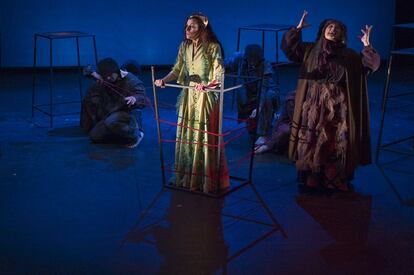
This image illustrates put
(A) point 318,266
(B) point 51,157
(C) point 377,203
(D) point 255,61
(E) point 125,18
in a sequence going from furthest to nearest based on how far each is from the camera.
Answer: (E) point 125,18 < (D) point 255,61 < (B) point 51,157 < (C) point 377,203 < (A) point 318,266

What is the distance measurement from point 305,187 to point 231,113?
2.72m

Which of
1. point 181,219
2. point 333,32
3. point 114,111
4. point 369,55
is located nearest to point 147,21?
point 114,111

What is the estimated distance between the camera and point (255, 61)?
20.9ft

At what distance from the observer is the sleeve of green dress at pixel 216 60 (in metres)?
Result: 4.58

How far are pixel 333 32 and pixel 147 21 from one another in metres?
6.27

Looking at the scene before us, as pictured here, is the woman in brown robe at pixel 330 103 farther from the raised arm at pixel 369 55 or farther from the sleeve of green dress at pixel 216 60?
the sleeve of green dress at pixel 216 60

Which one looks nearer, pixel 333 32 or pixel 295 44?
pixel 333 32

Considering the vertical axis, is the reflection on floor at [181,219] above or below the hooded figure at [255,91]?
below

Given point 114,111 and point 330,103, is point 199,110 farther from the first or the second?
point 114,111

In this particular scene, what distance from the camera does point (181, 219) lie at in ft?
14.3

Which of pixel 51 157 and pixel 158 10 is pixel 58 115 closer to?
pixel 51 157

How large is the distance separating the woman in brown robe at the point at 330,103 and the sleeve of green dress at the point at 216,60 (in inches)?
18.9

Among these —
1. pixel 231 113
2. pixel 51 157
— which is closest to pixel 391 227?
pixel 51 157

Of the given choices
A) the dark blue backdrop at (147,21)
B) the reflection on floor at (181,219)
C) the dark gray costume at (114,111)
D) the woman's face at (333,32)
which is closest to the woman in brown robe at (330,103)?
the woman's face at (333,32)
